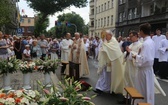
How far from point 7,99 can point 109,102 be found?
462 cm

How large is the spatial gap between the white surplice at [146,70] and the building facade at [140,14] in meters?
26.2

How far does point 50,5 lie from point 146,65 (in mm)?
42731

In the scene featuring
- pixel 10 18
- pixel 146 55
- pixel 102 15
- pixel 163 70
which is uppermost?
pixel 102 15

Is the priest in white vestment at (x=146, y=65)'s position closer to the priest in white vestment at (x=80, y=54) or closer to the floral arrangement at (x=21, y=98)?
the floral arrangement at (x=21, y=98)

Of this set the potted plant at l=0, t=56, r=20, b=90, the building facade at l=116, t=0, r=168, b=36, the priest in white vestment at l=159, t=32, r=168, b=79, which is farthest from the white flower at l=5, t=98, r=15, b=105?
the building facade at l=116, t=0, r=168, b=36

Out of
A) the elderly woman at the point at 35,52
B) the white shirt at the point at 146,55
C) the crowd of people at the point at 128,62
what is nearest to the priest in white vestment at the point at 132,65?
the crowd of people at the point at 128,62

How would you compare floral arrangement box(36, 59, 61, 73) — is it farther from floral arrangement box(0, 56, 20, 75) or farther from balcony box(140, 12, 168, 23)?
balcony box(140, 12, 168, 23)

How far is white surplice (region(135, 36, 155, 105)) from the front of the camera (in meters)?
5.76

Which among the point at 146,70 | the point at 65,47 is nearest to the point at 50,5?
the point at 65,47

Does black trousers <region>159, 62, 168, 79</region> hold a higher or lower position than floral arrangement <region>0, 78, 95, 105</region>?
lower

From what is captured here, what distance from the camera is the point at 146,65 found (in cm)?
591

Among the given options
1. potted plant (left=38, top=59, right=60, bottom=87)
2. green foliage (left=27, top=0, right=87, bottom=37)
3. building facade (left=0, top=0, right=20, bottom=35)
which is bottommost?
potted plant (left=38, top=59, right=60, bottom=87)

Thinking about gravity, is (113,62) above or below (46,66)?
above

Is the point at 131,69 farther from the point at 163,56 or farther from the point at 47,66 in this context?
the point at 163,56
